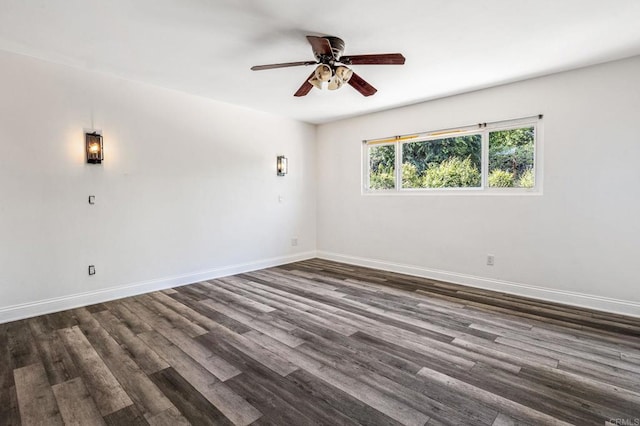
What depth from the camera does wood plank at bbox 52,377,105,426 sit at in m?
1.66

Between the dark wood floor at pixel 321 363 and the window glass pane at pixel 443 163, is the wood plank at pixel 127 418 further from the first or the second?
the window glass pane at pixel 443 163

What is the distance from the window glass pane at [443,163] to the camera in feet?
13.9

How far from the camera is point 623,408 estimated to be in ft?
5.76

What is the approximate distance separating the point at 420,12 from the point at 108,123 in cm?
347

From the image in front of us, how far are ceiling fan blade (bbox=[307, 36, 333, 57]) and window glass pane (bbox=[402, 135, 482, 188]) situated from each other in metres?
2.56

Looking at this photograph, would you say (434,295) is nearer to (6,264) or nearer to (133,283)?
(133,283)

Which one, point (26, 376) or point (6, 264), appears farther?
point (6, 264)

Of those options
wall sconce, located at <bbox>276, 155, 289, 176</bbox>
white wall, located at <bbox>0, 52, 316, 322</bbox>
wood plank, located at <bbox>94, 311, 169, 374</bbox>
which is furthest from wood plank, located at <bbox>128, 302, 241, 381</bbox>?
wall sconce, located at <bbox>276, 155, 289, 176</bbox>

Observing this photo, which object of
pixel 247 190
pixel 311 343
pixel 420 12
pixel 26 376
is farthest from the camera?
pixel 247 190

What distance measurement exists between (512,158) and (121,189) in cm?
481

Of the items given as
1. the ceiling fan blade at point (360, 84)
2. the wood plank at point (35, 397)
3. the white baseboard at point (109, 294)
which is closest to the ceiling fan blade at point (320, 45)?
the ceiling fan blade at point (360, 84)

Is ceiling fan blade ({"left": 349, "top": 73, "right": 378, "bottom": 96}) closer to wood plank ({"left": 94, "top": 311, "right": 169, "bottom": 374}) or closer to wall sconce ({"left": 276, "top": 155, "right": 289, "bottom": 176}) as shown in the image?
wall sconce ({"left": 276, "top": 155, "right": 289, "bottom": 176})

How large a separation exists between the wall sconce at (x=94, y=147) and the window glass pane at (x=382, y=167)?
3.85m

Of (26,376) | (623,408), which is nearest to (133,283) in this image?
(26,376)
